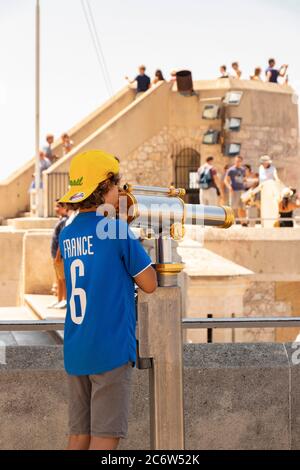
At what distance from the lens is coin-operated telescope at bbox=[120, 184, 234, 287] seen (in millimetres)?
3041

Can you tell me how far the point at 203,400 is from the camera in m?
3.89

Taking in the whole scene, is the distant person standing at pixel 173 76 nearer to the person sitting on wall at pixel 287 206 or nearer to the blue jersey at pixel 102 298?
the person sitting on wall at pixel 287 206

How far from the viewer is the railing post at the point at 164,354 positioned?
297 centimetres

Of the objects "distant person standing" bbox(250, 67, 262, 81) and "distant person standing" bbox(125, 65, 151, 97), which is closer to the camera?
"distant person standing" bbox(125, 65, 151, 97)

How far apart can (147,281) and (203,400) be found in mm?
1139

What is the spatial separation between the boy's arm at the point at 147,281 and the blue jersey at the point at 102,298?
19 millimetres

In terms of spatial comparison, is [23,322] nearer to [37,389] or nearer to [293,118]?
[37,389]

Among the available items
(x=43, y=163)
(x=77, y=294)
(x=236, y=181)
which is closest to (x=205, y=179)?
(x=236, y=181)

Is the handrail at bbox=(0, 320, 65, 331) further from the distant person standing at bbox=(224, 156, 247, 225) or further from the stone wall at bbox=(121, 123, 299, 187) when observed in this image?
the stone wall at bbox=(121, 123, 299, 187)

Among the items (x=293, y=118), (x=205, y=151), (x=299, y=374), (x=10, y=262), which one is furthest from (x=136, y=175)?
(x=299, y=374)

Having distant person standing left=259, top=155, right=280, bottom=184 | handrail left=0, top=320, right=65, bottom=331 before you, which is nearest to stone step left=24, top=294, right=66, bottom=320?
distant person standing left=259, top=155, right=280, bottom=184

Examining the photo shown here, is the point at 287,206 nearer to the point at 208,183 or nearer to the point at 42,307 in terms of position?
the point at 208,183


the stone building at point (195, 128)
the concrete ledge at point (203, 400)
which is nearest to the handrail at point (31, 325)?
the concrete ledge at point (203, 400)

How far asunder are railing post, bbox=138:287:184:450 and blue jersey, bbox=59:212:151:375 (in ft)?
0.23
